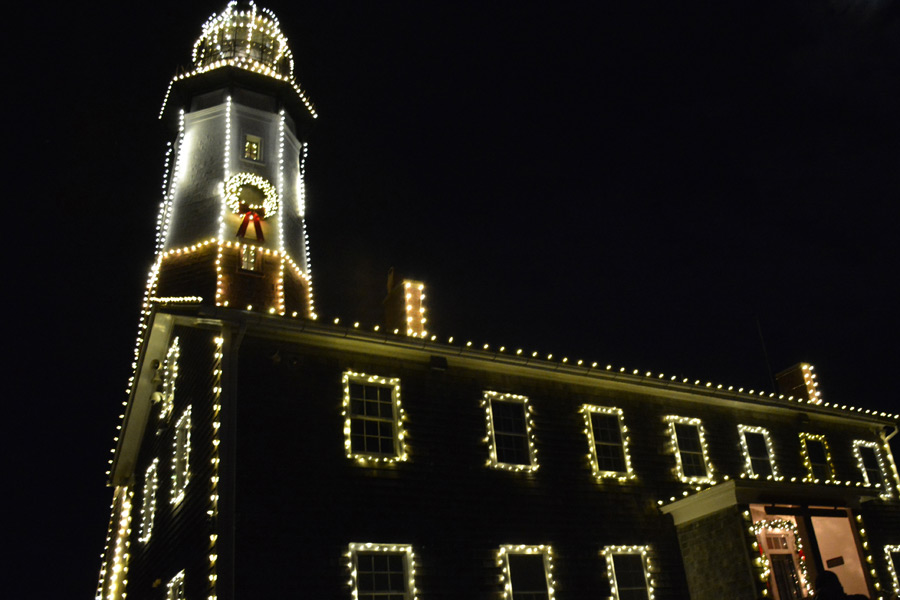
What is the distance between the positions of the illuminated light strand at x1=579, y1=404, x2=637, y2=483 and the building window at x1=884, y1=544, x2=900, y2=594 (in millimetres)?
8131

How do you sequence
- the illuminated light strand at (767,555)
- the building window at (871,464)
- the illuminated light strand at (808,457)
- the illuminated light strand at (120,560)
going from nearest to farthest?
the illuminated light strand at (767,555) → the illuminated light strand at (120,560) → the illuminated light strand at (808,457) → the building window at (871,464)

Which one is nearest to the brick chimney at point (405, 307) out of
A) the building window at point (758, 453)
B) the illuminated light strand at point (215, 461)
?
the illuminated light strand at point (215, 461)

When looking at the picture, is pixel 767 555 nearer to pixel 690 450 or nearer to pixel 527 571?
pixel 690 450

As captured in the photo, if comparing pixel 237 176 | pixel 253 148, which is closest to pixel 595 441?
pixel 237 176

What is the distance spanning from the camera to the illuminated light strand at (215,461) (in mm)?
13250

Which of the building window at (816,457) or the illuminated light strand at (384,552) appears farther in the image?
the building window at (816,457)

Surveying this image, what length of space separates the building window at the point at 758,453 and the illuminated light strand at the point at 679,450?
1.31 meters

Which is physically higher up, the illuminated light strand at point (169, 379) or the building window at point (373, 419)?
the illuminated light strand at point (169, 379)

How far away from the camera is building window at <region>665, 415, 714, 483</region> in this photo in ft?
65.7

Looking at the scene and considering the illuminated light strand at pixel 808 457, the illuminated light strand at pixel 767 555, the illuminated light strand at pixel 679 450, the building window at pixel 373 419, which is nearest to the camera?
the building window at pixel 373 419

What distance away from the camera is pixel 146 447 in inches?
806

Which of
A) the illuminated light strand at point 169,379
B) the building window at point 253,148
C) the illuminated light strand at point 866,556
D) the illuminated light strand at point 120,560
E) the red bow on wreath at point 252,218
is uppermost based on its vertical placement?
the building window at point 253,148

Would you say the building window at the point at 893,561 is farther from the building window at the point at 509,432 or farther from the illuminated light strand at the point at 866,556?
the building window at the point at 509,432

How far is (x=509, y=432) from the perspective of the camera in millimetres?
17844
